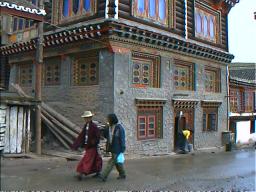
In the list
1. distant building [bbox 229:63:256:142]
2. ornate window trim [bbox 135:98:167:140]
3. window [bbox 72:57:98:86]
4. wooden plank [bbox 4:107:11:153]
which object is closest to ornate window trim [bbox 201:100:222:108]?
distant building [bbox 229:63:256:142]

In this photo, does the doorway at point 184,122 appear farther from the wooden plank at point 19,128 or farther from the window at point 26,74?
the wooden plank at point 19,128

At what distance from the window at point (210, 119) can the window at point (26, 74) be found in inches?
361

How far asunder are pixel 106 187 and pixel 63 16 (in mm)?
9902

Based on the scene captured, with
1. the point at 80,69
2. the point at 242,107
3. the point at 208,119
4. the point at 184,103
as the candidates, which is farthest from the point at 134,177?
the point at 242,107

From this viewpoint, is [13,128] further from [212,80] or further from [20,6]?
[212,80]

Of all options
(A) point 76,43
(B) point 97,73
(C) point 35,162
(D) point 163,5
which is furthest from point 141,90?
(C) point 35,162

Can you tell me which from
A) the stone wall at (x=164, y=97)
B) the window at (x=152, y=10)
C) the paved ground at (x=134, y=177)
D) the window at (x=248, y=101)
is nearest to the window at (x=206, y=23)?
the stone wall at (x=164, y=97)

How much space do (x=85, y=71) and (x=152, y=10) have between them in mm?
3985

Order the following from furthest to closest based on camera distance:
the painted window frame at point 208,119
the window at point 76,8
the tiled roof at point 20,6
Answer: the painted window frame at point 208,119 → the window at point 76,8 → the tiled roof at point 20,6

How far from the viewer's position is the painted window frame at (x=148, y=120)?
47.9ft

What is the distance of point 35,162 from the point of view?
9.93 m

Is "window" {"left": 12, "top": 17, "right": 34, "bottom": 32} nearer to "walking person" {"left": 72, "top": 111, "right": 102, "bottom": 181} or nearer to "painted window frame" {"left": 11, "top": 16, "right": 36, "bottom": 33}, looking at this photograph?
"painted window frame" {"left": 11, "top": 16, "right": 36, "bottom": 33}

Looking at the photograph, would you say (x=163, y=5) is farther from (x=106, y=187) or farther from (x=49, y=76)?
(x=106, y=187)

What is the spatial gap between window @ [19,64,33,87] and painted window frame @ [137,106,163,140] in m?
6.18
